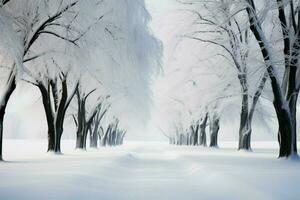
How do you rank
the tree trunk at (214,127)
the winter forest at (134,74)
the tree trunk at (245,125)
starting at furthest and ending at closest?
the tree trunk at (214,127) → the tree trunk at (245,125) → the winter forest at (134,74)

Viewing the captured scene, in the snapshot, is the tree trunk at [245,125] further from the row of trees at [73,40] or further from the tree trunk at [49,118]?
the tree trunk at [49,118]

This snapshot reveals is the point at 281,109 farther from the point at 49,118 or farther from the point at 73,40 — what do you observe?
the point at 49,118

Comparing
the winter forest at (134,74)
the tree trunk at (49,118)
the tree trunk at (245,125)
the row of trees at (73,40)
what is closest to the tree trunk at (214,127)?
the winter forest at (134,74)

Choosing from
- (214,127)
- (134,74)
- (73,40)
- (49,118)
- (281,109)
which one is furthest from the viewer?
(214,127)

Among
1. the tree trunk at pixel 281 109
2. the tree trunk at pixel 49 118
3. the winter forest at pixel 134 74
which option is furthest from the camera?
the tree trunk at pixel 49 118

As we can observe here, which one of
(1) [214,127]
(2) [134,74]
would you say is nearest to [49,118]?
(2) [134,74]

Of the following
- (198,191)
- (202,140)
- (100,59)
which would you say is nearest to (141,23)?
(100,59)

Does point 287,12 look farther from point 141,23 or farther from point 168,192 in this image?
point 168,192

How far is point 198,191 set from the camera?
323 inches

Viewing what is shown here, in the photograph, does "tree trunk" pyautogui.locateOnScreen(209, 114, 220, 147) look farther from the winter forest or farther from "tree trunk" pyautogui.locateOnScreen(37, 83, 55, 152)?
"tree trunk" pyautogui.locateOnScreen(37, 83, 55, 152)

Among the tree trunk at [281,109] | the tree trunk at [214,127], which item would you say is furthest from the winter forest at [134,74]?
the tree trunk at [214,127]

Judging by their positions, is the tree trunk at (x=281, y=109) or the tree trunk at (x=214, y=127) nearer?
the tree trunk at (x=281, y=109)

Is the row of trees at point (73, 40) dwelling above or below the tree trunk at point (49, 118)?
above

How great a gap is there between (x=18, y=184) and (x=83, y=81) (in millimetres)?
15298
